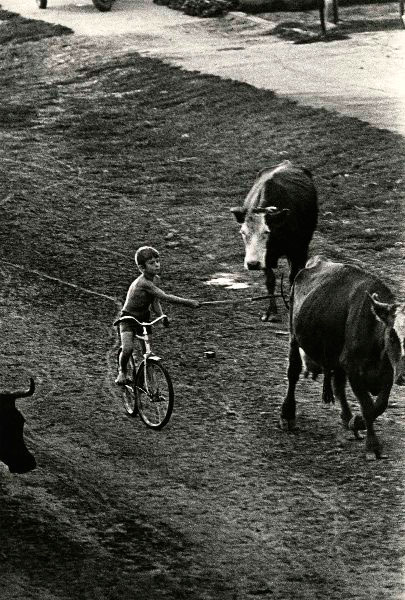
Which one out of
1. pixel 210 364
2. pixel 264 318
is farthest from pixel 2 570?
pixel 264 318

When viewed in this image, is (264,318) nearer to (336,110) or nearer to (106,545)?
(106,545)

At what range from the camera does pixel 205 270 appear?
1947 centimetres

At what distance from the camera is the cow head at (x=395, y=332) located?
11969 millimetres

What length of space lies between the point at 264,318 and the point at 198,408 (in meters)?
3.03

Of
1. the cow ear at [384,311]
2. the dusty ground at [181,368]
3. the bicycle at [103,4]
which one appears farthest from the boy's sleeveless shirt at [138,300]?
the bicycle at [103,4]

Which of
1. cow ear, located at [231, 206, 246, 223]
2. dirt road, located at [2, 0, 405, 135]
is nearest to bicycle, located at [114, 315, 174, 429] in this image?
cow ear, located at [231, 206, 246, 223]

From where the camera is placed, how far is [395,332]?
12016mm

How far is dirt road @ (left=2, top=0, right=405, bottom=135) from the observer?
27219 millimetres

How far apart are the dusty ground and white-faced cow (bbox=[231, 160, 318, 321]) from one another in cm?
77

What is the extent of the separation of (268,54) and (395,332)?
1958 cm

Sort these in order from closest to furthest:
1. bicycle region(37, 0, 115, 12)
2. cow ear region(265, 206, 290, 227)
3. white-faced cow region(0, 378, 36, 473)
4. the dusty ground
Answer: the dusty ground
white-faced cow region(0, 378, 36, 473)
cow ear region(265, 206, 290, 227)
bicycle region(37, 0, 115, 12)

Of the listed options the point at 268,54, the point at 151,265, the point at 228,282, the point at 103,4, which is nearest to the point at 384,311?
the point at 151,265

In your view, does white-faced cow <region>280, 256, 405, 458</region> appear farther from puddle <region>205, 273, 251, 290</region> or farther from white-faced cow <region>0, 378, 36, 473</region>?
puddle <region>205, 273, 251, 290</region>

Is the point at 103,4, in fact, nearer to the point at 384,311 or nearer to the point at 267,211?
the point at 267,211
